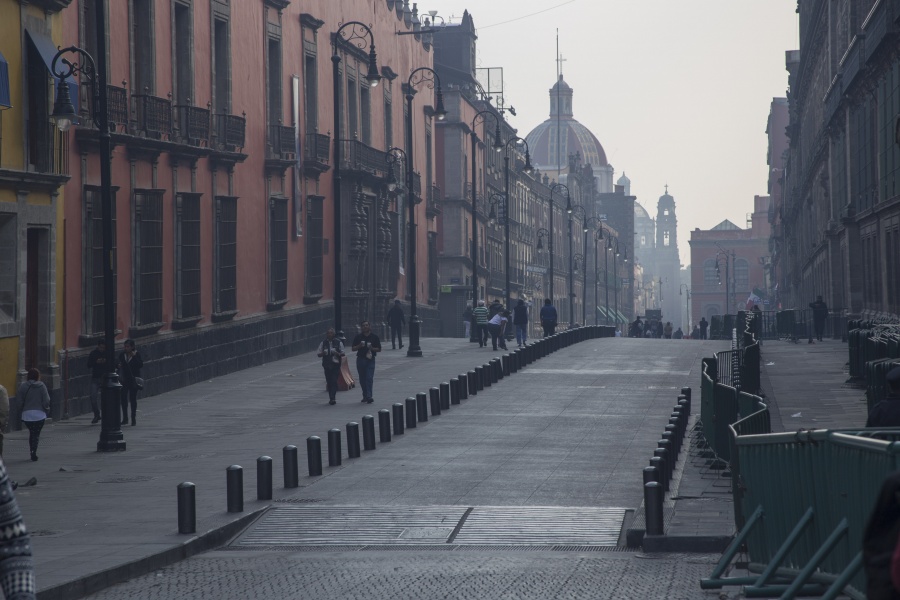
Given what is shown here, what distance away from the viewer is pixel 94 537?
1268cm

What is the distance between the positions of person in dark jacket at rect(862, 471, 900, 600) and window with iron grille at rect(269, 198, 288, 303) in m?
34.5

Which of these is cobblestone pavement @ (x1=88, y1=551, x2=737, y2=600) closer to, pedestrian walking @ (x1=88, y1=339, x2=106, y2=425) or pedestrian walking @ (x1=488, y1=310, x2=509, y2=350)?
pedestrian walking @ (x1=88, y1=339, x2=106, y2=425)

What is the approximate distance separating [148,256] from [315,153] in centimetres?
1266

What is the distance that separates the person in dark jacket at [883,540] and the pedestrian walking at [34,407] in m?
16.2

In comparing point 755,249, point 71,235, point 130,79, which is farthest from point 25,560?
point 755,249

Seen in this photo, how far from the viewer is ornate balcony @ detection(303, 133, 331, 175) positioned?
4109cm

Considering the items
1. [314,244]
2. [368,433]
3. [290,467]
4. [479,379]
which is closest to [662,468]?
[290,467]

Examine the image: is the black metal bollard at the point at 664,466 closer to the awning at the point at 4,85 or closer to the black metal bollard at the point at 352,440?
the black metal bollard at the point at 352,440

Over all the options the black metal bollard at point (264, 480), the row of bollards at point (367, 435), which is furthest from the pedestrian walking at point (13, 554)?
the black metal bollard at point (264, 480)

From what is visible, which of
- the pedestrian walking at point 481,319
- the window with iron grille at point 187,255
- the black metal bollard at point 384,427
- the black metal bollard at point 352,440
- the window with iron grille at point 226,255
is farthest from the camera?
the pedestrian walking at point 481,319

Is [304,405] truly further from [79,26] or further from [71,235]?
[79,26]

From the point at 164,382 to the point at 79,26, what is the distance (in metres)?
7.78

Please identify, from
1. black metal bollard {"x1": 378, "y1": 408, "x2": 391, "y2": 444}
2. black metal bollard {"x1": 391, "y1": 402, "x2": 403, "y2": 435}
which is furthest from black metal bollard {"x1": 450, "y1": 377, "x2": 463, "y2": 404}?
black metal bollard {"x1": 378, "y1": 408, "x2": 391, "y2": 444}

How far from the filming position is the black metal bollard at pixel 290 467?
1579 cm
